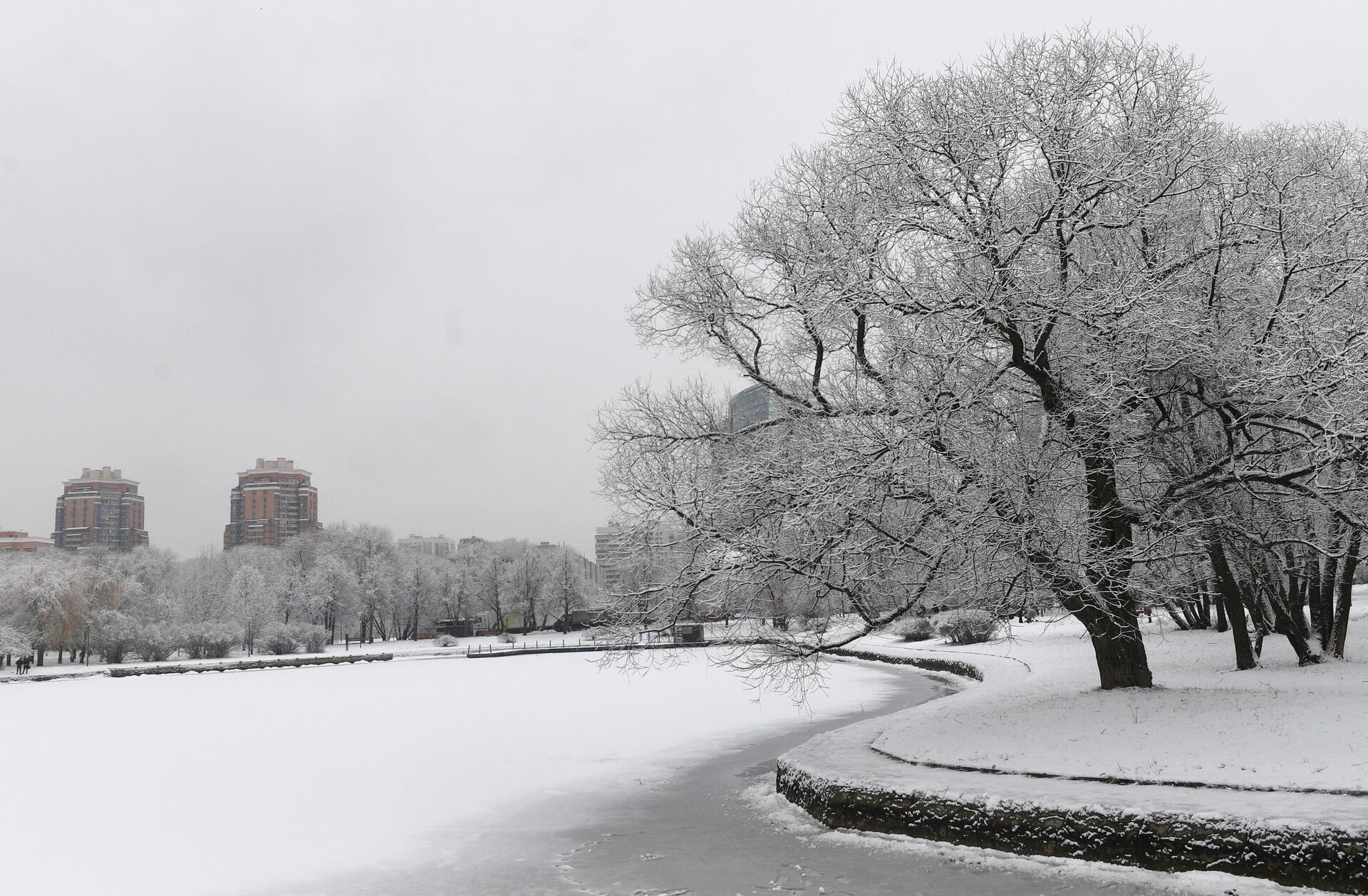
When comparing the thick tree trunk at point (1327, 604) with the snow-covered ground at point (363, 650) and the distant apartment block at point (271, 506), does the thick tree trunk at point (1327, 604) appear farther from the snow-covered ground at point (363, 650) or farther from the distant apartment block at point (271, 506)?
the distant apartment block at point (271, 506)

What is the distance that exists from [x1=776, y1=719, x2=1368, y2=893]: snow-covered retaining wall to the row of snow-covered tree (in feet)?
181

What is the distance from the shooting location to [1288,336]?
1130cm

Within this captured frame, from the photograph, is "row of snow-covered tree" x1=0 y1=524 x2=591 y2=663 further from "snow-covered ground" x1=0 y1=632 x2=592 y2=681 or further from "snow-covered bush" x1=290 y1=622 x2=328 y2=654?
"snow-covered ground" x1=0 y1=632 x2=592 y2=681

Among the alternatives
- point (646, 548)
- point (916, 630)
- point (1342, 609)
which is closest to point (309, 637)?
point (916, 630)

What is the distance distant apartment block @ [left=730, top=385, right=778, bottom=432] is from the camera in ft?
51.9

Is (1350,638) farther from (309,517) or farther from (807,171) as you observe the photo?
(309,517)

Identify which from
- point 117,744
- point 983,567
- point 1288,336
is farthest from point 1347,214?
point 117,744

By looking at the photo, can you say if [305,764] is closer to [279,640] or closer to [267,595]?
[279,640]

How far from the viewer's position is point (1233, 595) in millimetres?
17266

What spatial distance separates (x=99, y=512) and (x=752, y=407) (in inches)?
8352

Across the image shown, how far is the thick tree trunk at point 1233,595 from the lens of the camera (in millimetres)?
15914

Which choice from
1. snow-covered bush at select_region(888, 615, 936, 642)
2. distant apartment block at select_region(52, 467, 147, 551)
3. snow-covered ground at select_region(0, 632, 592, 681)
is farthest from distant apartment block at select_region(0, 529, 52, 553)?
snow-covered bush at select_region(888, 615, 936, 642)

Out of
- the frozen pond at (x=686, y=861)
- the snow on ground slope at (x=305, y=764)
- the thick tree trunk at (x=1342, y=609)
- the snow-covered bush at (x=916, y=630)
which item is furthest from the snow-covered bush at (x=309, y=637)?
the thick tree trunk at (x=1342, y=609)

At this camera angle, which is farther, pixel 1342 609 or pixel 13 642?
pixel 13 642
